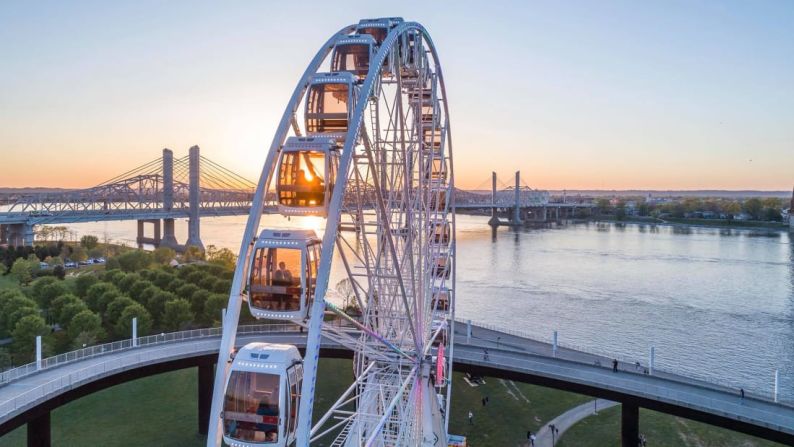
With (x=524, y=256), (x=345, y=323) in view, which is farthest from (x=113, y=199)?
(x=345, y=323)

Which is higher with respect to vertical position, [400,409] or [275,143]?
[275,143]

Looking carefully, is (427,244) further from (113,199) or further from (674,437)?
(113,199)

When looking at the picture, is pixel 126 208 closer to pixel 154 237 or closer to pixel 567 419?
pixel 154 237

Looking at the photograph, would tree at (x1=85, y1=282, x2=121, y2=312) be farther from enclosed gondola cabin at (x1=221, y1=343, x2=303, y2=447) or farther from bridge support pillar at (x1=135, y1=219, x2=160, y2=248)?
bridge support pillar at (x1=135, y1=219, x2=160, y2=248)

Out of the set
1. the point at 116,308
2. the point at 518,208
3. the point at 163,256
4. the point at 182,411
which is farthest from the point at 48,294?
the point at 518,208

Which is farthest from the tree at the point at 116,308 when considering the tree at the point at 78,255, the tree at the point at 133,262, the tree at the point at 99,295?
the tree at the point at 78,255

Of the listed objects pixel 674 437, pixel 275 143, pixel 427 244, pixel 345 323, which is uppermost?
pixel 275 143
